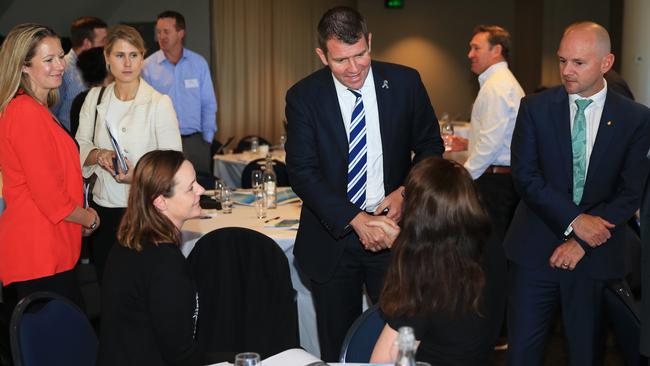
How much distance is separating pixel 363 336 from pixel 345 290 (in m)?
0.66

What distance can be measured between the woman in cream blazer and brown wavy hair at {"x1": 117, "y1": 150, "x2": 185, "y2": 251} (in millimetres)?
1435

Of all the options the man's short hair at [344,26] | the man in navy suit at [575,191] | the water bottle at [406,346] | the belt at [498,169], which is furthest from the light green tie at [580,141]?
the belt at [498,169]

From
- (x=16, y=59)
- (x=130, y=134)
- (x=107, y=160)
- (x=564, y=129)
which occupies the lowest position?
(x=107, y=160)

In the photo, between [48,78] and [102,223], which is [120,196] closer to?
[102,223]

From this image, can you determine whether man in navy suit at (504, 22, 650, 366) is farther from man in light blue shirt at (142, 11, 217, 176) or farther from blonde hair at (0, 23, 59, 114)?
man in light blue shirt at (142, 11, 217, 176)

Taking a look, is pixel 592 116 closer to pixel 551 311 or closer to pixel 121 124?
pixel 551 311

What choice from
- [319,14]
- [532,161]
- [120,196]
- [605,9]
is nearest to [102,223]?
[120,196]

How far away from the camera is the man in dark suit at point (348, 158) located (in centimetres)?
308

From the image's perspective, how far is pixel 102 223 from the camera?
419 cm

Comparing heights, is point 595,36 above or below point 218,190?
above

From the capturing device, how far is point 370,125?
312 cm

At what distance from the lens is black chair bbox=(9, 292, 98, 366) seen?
93.1 inches

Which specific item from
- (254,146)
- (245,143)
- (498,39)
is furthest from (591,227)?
(245,143)

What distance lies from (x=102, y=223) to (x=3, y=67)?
1.14 m
